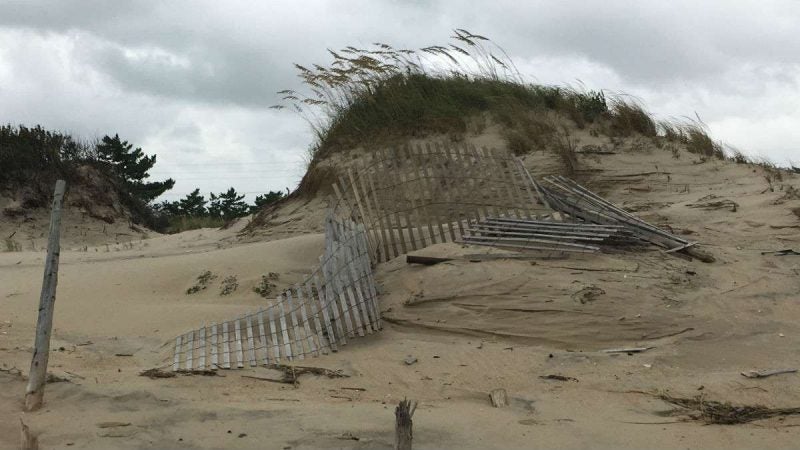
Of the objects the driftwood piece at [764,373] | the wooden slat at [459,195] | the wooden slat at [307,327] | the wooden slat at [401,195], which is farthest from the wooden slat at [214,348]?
the driftwood piece at [764,373]

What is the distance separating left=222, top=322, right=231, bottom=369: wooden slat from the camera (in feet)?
16.2

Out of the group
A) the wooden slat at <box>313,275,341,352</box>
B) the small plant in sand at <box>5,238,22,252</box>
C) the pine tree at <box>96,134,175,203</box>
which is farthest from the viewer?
the pine tree at <box>96,134,175,203</box>

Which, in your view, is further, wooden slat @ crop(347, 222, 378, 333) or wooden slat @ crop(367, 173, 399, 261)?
wooden slat @ crop(367, 173, 399, 261)

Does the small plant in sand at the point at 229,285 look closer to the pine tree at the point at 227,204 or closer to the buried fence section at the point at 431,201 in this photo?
the buried fence section at the point at 431,201

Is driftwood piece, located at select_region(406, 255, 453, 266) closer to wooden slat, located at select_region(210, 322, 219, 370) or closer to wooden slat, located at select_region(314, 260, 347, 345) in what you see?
wooden slat, located at select_region(314, 260, 347, 345)

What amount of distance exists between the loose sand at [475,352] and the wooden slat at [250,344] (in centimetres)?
22

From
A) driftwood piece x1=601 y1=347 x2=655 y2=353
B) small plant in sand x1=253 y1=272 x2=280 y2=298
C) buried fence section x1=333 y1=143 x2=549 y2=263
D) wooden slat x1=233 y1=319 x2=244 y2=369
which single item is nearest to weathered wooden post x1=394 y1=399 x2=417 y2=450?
wooden slat x1=233 y1=319 x2=244 y2=369

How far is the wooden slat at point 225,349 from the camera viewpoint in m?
4.95

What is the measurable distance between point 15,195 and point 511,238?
11573 mm

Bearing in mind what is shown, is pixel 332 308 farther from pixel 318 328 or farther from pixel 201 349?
pixel 201 349

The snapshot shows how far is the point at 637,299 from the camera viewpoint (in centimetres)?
569

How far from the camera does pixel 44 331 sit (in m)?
4.23

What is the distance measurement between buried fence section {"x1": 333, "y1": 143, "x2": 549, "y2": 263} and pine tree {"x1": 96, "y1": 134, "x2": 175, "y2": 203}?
479 inches

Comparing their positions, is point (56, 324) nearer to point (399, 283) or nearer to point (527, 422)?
point (399, 283)
